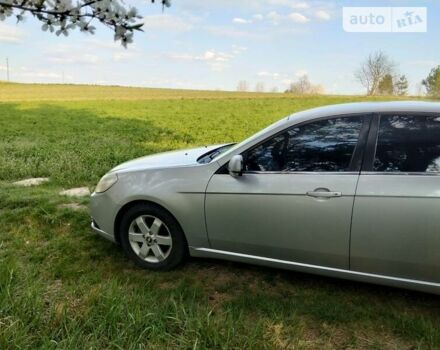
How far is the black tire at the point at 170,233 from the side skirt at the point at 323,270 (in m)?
0.13

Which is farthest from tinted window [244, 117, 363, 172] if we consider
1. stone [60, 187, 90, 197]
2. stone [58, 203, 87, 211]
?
stone [60, 187, 90, 197]

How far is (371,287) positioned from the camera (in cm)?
378

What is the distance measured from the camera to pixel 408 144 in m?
3.22

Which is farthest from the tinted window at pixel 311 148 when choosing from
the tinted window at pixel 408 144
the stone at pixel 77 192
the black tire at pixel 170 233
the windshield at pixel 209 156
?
the stone at pixel 77 192

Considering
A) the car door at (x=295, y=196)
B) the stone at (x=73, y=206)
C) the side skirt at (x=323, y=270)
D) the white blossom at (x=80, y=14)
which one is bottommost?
the side skirt at (x=323, y=270)

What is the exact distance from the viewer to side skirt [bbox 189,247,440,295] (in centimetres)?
317

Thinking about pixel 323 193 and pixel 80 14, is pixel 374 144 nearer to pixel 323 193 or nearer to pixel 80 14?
pixel 323 193

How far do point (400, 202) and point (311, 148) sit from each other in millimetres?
806

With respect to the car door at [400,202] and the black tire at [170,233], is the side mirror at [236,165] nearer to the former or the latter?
the black tire at [170,233]

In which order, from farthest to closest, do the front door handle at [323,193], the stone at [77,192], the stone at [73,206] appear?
the stone at [77,192] → the stone at [73,206] → the front door handle at [323,193]

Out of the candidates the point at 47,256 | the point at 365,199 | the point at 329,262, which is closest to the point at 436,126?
the point at 365,199

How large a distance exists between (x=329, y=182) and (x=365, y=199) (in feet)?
0.94

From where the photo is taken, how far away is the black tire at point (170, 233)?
400 cm

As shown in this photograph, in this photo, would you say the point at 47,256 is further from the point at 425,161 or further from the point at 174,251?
the point at 425,161
